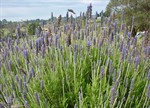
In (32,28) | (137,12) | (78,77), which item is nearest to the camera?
(78,77)

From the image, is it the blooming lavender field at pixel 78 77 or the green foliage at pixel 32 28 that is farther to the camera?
the green foliage at pixel 32 28

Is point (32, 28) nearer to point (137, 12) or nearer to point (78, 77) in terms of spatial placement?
point (78, 77)

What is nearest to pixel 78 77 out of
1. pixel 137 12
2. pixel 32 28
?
pixel 32 28

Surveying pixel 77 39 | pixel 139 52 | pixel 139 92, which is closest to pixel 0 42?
pixel 77 39

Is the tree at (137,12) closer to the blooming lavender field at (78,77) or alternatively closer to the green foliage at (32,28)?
the green foliage at (32,28)

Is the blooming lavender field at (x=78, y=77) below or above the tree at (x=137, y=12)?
above

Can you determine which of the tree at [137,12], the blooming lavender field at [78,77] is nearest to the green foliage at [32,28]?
the blooming lavender field at [78,77]

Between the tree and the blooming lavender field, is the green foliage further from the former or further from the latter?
the tree

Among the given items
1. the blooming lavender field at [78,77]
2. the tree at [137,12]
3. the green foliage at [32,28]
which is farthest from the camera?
the tree at [137,12]

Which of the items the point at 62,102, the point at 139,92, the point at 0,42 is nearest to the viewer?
the point at 62,102

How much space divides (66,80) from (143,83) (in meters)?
0.61

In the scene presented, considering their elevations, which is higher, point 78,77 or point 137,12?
point 78,77

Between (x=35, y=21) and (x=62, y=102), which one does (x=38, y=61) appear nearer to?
(x=62, y=102)

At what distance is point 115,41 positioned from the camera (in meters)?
2.87
